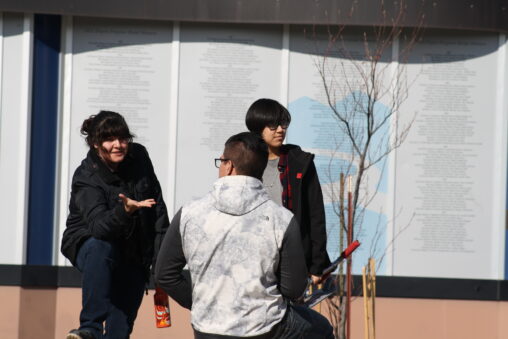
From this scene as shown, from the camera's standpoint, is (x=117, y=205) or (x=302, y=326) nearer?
(x=302, y=326)

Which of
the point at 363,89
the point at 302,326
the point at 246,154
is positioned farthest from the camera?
the point at 363,89

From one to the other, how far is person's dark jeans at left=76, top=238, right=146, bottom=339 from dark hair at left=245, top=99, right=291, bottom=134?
1067mm

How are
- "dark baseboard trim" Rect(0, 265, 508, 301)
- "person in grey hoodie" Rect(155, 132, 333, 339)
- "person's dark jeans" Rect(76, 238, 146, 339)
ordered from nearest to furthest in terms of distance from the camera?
"person in grey hoodie" Rect(155, 132, 333, 339), "person's dark jeans" Rect(76, 238, 146, 339), "dark baseboard trim" Rect(0, 265, 508, 301)

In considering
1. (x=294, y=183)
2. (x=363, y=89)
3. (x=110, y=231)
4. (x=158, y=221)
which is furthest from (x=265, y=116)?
(x=363, y=89)

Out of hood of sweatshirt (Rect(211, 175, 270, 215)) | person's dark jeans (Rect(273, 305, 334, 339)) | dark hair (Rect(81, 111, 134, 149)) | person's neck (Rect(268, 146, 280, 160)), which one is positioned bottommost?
person's dark jeans (Rect(273, 305, 334, 339))

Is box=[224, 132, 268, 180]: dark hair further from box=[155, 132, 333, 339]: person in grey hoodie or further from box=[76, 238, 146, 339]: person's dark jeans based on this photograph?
box=[76, 238, 146, 339]: person's dark jeans

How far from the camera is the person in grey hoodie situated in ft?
13.5

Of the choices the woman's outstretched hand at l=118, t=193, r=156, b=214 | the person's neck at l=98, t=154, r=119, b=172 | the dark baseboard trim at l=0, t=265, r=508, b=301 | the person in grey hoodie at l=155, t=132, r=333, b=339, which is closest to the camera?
the person in grey hoodie at l=155, t=132, r=333, b=339

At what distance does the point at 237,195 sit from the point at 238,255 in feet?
0.84

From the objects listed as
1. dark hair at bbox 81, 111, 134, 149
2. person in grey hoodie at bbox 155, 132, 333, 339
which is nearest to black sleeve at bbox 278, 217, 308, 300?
person in grey hoodie at bbox 155, 132, 333, 339

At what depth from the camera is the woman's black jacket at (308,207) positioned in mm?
5504

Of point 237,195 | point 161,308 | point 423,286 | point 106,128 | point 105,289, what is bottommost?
point 423,286

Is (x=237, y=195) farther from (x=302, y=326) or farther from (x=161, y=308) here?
(x=161, y=308)

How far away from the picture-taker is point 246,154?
167 inches
